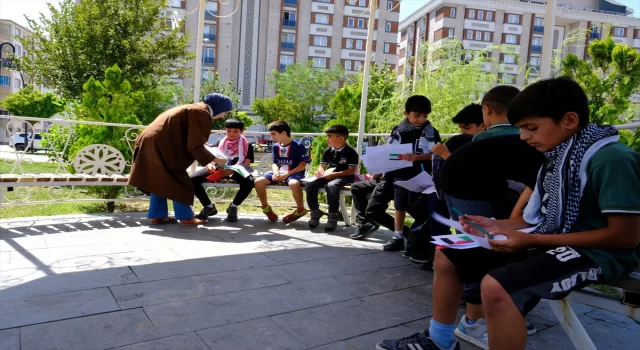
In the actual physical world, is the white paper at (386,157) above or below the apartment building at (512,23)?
below

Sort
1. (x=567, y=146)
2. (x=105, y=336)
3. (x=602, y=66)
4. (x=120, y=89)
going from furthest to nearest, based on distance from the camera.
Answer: (x=602, y=66)
(x=120, y=89)
(x=105, y=336)
(x=567, y=146)

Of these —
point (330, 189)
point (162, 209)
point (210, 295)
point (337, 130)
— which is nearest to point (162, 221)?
point (162, 209)

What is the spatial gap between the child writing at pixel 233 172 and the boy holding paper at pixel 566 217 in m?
4.07

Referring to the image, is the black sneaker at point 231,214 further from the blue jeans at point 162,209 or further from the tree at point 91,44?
the tree at point 91,44

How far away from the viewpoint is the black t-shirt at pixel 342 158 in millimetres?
5562

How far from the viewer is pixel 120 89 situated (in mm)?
6930

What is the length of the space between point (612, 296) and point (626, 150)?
68cm

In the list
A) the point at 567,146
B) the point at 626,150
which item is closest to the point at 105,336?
the point at 567,146

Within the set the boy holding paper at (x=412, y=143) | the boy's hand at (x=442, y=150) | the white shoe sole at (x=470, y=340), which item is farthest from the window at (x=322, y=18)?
the white shoe sole at (x=470, y=340)

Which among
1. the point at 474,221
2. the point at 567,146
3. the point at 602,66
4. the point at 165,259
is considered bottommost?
the point at 165,259

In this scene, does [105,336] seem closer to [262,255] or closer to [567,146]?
[262,255]

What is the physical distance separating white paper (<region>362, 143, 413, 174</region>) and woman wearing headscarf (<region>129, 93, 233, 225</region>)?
1859 millimetres

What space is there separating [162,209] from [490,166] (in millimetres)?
4057

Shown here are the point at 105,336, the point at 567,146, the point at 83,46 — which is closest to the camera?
the point at 567,146
